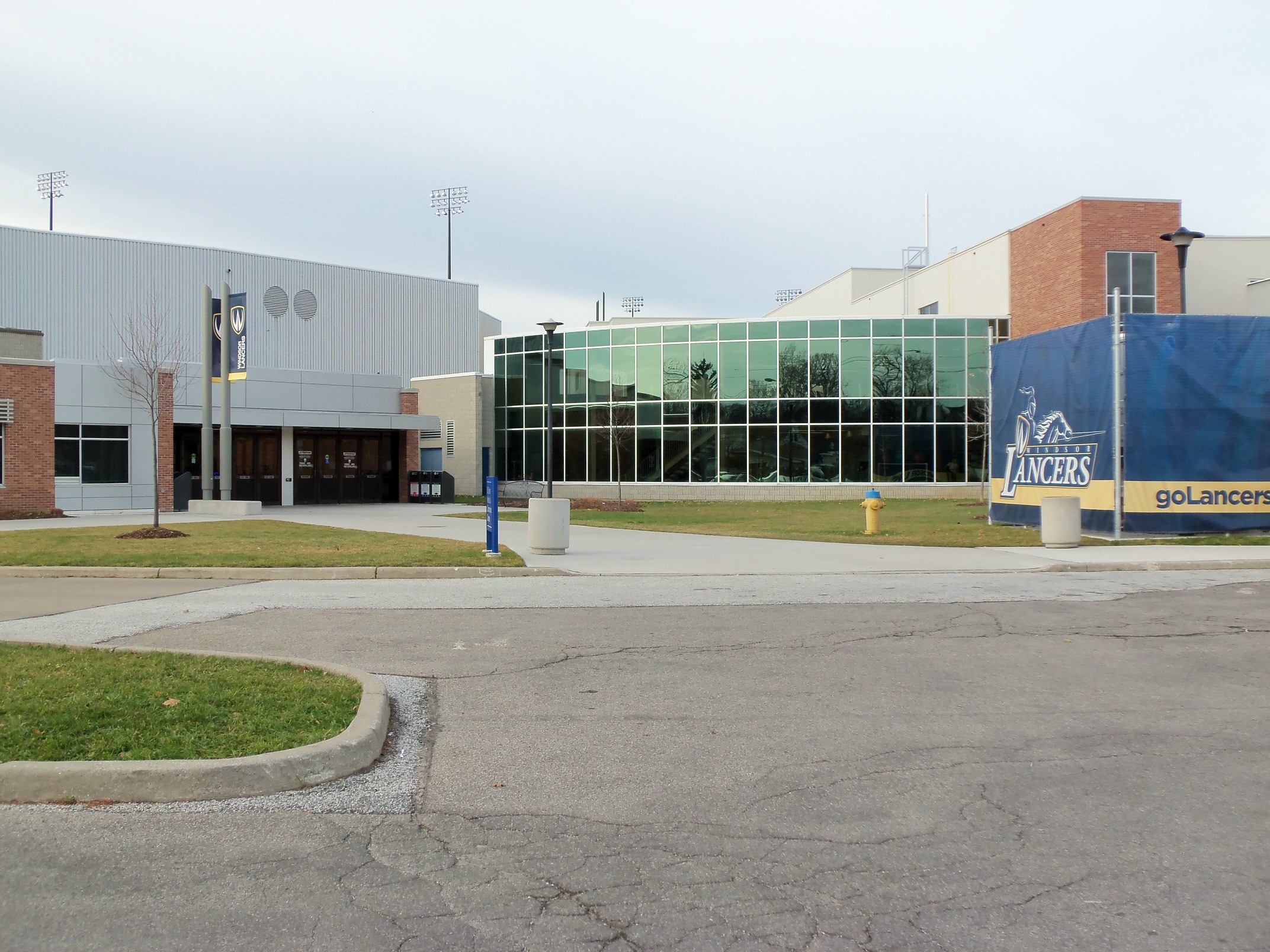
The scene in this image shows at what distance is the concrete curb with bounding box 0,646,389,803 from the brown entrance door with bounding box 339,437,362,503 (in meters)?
35.8

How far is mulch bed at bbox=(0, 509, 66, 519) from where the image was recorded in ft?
96.2

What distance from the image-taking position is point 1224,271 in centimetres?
3959

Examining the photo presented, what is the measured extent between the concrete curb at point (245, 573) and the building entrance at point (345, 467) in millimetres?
23798

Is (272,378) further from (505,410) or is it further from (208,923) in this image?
(208,923)

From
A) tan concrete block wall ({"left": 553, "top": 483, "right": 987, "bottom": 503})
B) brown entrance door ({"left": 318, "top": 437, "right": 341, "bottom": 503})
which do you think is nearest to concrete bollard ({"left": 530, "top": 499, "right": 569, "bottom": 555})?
tan concrete block wall ({"left": 553, "top": 483, "right": 987, "bottom": 503})

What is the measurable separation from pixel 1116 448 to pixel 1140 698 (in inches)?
547

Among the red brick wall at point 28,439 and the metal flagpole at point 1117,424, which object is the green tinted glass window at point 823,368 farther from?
the red brick wall at point 28,439

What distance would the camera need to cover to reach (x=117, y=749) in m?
5.38

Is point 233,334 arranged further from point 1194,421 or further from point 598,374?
point 1194,421

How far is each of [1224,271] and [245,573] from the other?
125 feet

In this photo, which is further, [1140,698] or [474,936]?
[1140,698]

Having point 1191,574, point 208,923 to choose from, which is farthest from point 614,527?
point 208,923

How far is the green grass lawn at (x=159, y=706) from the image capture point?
5418 millimetres

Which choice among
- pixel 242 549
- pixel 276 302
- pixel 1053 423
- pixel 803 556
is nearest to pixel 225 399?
pixel 242 549
